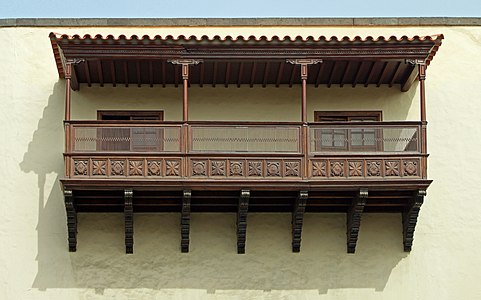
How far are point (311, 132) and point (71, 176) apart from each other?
3922 mm

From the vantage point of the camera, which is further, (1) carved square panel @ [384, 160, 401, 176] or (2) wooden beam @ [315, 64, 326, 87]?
(2) wooden beam @ [315, 64, 326, 87]

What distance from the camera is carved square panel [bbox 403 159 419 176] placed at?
61.5ft

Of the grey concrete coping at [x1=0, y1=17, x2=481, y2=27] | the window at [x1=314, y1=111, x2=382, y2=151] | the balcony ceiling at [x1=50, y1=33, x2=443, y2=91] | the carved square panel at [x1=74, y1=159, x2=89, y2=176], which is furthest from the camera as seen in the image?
the grey concrete coping at [x1=0, y1=17, x2=481, y2=27]

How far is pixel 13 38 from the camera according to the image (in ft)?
67.5

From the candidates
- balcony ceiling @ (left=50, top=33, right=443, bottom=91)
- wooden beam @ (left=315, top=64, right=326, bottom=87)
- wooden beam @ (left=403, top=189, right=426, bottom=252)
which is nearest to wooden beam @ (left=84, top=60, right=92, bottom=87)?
balcony ceiling @ (left=50, top=33, right=443, bottom=91)

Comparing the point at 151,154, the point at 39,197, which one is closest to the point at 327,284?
the point at 151,154

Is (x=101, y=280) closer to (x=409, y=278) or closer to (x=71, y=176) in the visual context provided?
(x=71, y=176)

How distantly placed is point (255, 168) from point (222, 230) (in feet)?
4.79

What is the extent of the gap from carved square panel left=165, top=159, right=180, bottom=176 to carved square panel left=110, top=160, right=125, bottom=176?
0.70m

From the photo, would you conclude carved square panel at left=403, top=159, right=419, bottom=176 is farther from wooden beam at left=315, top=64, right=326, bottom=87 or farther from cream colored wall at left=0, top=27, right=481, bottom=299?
wooden beam at left=315, top=64, right=326, bottom=87

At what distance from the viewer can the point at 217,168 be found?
18688 mm

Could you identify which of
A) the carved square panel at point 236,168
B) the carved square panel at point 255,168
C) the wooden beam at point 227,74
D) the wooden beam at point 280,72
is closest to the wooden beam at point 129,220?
the carved square panel at point 236,168

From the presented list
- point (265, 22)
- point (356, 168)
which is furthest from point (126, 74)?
point (356, 168)

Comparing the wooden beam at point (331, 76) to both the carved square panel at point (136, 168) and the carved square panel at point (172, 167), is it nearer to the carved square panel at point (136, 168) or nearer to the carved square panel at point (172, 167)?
the carved square panel at point (172, 167)
